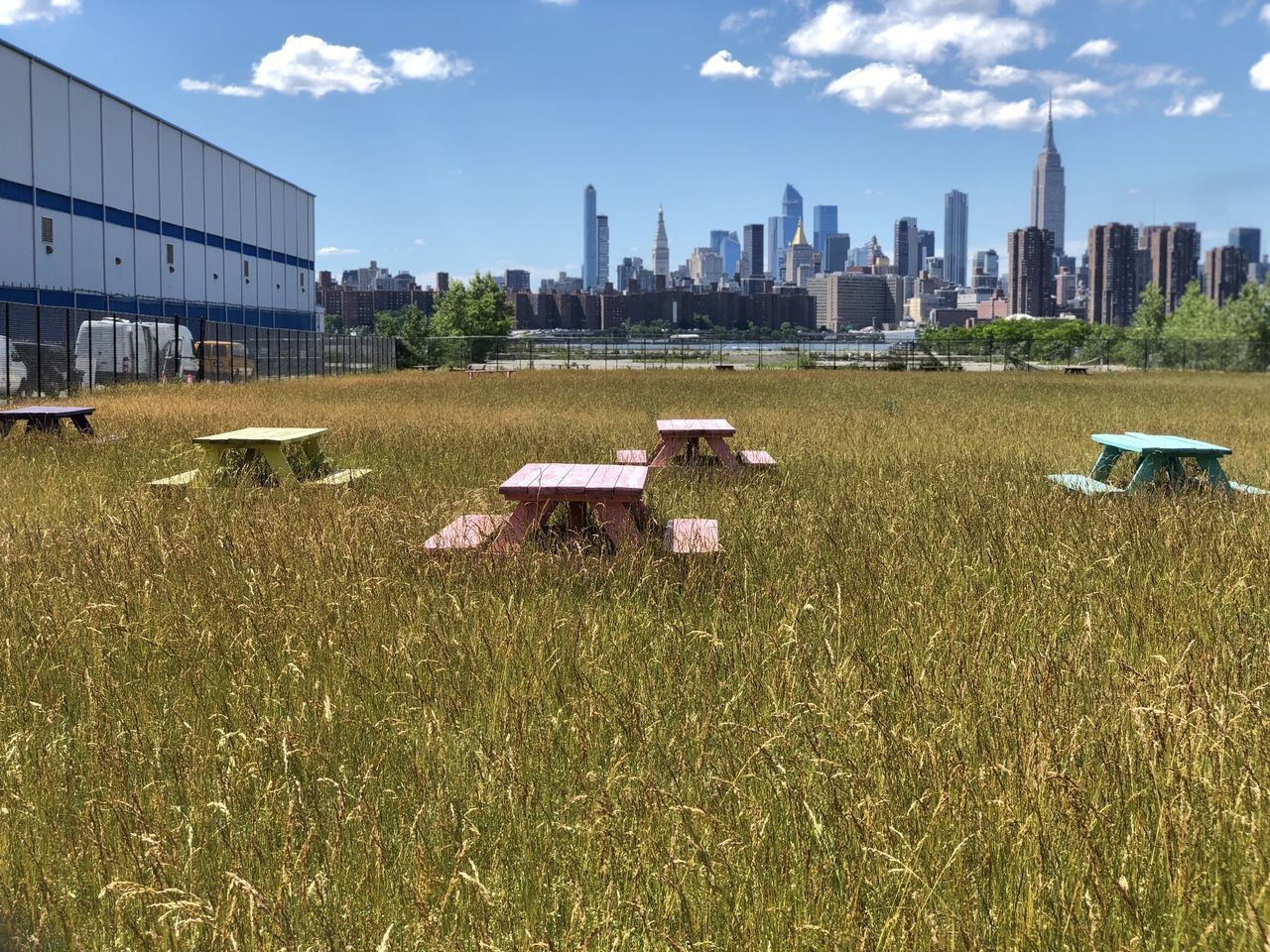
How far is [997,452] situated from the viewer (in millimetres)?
11305

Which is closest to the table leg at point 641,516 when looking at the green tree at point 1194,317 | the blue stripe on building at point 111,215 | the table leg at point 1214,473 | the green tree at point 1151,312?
the table leg at point 1214,473

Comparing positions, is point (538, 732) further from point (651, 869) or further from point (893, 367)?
point (893, 367)

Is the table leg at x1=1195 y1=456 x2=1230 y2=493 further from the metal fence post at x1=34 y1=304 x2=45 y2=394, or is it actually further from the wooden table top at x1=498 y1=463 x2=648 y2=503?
the metal fence post at x1=34 y1=304 x2=45 y2=394

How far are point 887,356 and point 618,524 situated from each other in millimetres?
52474

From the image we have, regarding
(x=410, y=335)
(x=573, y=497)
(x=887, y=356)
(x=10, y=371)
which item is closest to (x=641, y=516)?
(x=573, y=497)

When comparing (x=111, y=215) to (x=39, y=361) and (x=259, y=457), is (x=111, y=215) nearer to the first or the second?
(x=39, y=361)

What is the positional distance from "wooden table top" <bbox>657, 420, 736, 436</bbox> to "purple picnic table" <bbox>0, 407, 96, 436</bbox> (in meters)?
6.63

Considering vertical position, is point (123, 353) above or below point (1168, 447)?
above

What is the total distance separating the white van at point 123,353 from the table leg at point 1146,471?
2475 cm

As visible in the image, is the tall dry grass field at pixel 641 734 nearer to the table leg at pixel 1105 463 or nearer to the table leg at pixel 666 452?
the table leg at pixel 1105 463

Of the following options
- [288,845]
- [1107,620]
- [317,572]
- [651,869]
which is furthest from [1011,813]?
[317,572]

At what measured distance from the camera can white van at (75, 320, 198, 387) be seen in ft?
91.9

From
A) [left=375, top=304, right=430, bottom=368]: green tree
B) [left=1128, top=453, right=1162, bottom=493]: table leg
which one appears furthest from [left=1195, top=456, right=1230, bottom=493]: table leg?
[left=375, top=304, right=430, bottom=368]: green tree

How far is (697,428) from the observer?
9898 millimetres
